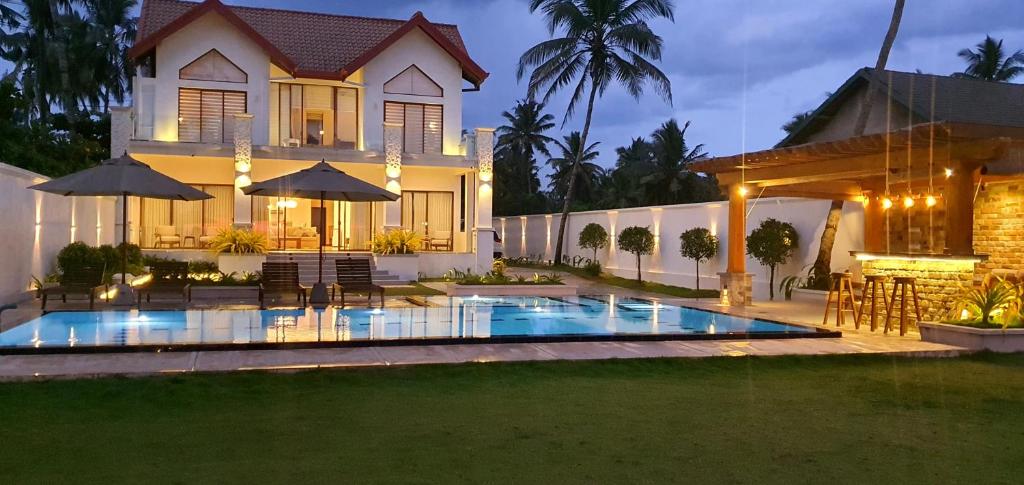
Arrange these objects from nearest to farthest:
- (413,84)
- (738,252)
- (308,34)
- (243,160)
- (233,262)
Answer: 1. (738,252)
2. (233,262)
3. (243,160)
4. (413,84)
5. (308,34)

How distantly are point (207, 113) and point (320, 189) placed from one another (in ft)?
37.4

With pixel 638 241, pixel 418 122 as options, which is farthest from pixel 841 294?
pixel 418 122

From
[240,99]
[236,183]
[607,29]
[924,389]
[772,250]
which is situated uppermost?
[607,29]

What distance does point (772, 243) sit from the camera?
60.6 feet

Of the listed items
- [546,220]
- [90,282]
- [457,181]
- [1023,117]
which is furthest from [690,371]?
[546,220]

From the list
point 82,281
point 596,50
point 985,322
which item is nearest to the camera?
point 985,322

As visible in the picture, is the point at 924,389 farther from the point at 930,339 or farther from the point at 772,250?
the point at 772,250

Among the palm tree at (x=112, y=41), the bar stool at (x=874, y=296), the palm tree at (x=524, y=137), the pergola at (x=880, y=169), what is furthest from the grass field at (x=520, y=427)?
the palm tree at (x=524, y=137)

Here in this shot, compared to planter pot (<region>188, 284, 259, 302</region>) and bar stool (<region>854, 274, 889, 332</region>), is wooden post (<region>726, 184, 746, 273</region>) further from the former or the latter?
planter pot (<region>188, 284, 259, 302</region>)

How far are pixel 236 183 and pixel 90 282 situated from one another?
9889 mm

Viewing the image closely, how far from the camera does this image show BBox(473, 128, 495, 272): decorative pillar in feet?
81.9

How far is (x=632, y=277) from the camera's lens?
85.9 feet

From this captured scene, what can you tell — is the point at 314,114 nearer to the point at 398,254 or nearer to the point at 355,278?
the point at 398,254

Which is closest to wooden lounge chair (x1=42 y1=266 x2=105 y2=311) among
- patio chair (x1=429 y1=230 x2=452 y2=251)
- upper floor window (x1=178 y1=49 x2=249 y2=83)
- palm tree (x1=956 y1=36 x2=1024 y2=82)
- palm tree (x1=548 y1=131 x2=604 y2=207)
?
upper floor window (x1=178 y1=49 x2=249 y2=83)
